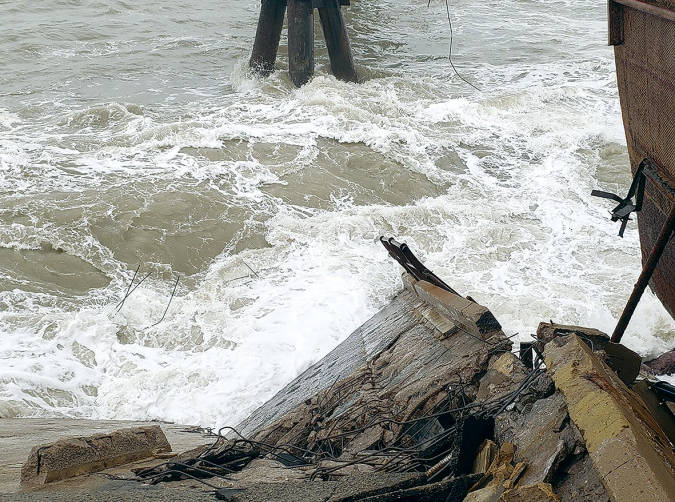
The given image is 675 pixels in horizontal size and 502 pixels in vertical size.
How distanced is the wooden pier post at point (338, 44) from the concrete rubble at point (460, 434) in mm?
9766

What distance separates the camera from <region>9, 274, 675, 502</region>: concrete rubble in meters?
2.30

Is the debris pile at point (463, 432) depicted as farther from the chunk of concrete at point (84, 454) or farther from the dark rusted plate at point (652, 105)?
the dark rusted plate at point (652, 105)

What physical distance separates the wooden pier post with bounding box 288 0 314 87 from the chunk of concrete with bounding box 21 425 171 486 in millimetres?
10137

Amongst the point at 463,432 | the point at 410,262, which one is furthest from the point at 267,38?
the point at 463,432

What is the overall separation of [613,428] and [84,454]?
2261 millimetres

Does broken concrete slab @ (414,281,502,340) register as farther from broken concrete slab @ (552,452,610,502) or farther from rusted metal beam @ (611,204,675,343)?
broken concrete slab @ (552,452,610,502)

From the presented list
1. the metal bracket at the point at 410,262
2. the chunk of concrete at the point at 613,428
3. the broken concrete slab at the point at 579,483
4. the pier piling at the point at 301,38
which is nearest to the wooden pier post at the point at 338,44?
the pier piling at the point at 301,38

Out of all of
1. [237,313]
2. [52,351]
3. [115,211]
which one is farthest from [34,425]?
[115,211]

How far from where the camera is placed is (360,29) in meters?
18.5

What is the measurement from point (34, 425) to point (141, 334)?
6.42 feet

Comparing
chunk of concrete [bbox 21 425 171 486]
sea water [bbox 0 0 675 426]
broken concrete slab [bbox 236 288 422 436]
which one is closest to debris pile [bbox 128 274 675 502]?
broken concrete slab [bbox 236 288 422 436]

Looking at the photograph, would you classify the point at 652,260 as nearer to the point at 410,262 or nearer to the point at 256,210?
the point at 410,262

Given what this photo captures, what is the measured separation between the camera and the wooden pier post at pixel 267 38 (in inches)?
508

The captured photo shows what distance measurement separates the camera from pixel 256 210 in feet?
29.2
